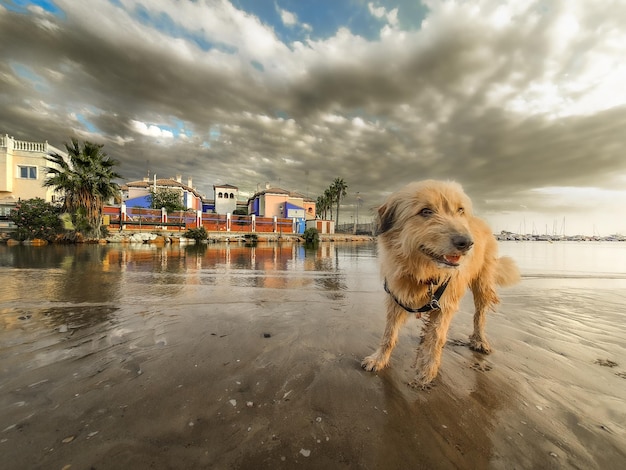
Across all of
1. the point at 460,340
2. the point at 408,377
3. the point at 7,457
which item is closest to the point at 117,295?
the point at 7,457

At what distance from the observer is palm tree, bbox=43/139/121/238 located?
21.5 metres

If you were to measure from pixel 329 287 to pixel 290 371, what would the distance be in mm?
4356

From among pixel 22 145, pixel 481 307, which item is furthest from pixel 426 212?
pixel 22 145

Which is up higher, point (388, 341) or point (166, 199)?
point (166, 199)

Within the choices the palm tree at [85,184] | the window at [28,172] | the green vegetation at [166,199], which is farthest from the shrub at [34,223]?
the green vegetation at [166,199]

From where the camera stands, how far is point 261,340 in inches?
123

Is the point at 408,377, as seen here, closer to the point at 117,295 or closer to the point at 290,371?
the point at 290,371

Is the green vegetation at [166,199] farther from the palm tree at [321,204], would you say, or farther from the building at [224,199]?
the palm tree at [321,204]

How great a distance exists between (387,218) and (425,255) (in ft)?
1.96

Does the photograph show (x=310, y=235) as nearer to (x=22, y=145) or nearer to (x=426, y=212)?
(x=426, y=212)

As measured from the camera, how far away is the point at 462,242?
6.23 feet

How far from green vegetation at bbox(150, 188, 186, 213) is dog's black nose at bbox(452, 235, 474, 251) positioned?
1792 inches

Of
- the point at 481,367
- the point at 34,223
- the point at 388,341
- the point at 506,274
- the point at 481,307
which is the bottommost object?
the point at 481,367

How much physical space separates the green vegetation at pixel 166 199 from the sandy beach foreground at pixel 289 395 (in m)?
42.9
